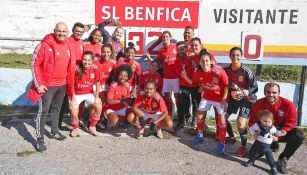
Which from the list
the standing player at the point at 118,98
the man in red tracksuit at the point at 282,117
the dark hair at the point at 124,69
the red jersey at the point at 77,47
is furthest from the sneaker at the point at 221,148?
the red jersey at the point at 77,47

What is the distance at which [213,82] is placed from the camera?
531cm

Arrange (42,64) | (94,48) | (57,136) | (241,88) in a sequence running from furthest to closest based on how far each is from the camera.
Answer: (94,48) → (57,136) → (241,88) → (42,64)

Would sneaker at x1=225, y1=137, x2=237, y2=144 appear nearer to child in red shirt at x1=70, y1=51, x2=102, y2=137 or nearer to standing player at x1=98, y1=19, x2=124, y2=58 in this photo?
child in red shirt at x1=70, y1=51, x2=102, y2=137

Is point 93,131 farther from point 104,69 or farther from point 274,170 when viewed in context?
point 274,170

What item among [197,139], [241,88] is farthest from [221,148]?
[241,88]

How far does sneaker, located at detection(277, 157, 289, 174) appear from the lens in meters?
4.68

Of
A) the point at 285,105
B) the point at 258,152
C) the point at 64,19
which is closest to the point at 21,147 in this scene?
the point at 258,152

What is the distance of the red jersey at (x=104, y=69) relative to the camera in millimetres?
5918

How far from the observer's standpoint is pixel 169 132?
5984 millimetres

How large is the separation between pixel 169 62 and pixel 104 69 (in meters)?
1.03

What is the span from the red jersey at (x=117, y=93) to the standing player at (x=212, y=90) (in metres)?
1.14

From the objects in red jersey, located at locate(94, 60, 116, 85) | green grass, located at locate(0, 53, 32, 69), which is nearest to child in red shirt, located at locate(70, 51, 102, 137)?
red jersey, located at locate(94, 60, 116, 85)

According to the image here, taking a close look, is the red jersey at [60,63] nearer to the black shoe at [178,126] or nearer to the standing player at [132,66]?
the standing player at [132,66]

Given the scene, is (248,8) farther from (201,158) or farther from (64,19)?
(64,19)
